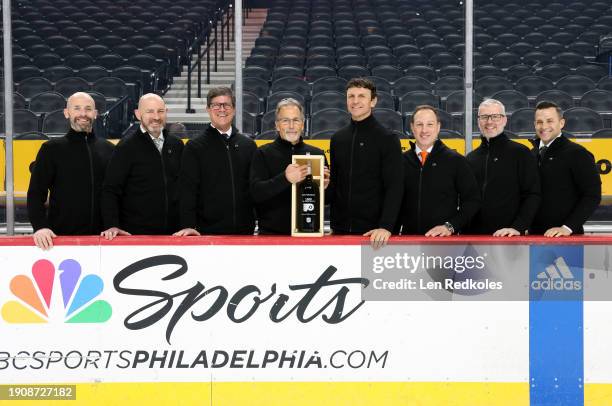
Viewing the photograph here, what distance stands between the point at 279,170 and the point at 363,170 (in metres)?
0.45

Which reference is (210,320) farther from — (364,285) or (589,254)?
(589,254)

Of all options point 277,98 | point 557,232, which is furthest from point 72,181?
point 277,98

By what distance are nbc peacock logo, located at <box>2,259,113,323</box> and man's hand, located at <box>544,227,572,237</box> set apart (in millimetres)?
2209

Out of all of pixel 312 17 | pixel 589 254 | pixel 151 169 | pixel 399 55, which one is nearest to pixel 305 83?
pixel 399 55

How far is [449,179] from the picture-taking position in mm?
4113

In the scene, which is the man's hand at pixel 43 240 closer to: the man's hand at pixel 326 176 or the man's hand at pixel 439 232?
the man's hand at pixel 326 176

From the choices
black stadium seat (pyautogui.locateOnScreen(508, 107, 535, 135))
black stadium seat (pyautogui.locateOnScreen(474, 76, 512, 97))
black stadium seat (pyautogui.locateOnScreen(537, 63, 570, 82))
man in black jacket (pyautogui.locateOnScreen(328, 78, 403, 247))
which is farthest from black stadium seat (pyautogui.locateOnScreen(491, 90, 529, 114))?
man in black jacket (pyautogui.locateOnScreen(328, 78, 403, 247))

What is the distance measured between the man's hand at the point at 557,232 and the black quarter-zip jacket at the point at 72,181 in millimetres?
2416

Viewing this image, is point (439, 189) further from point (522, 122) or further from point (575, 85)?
point (575, 85)

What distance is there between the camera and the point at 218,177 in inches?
165

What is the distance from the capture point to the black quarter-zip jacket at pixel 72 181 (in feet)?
14.1

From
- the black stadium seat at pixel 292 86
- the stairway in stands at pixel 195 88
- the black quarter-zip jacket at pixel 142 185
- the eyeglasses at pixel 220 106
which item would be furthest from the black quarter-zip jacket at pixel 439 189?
the black stadium seat at pixel 292 86

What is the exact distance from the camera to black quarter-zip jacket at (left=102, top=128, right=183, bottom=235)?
4.21 meters

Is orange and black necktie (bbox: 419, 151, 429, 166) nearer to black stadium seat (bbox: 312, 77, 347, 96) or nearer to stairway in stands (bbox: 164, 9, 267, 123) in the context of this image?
stairway in stands (bbox: 164, 9, 267, 123)
